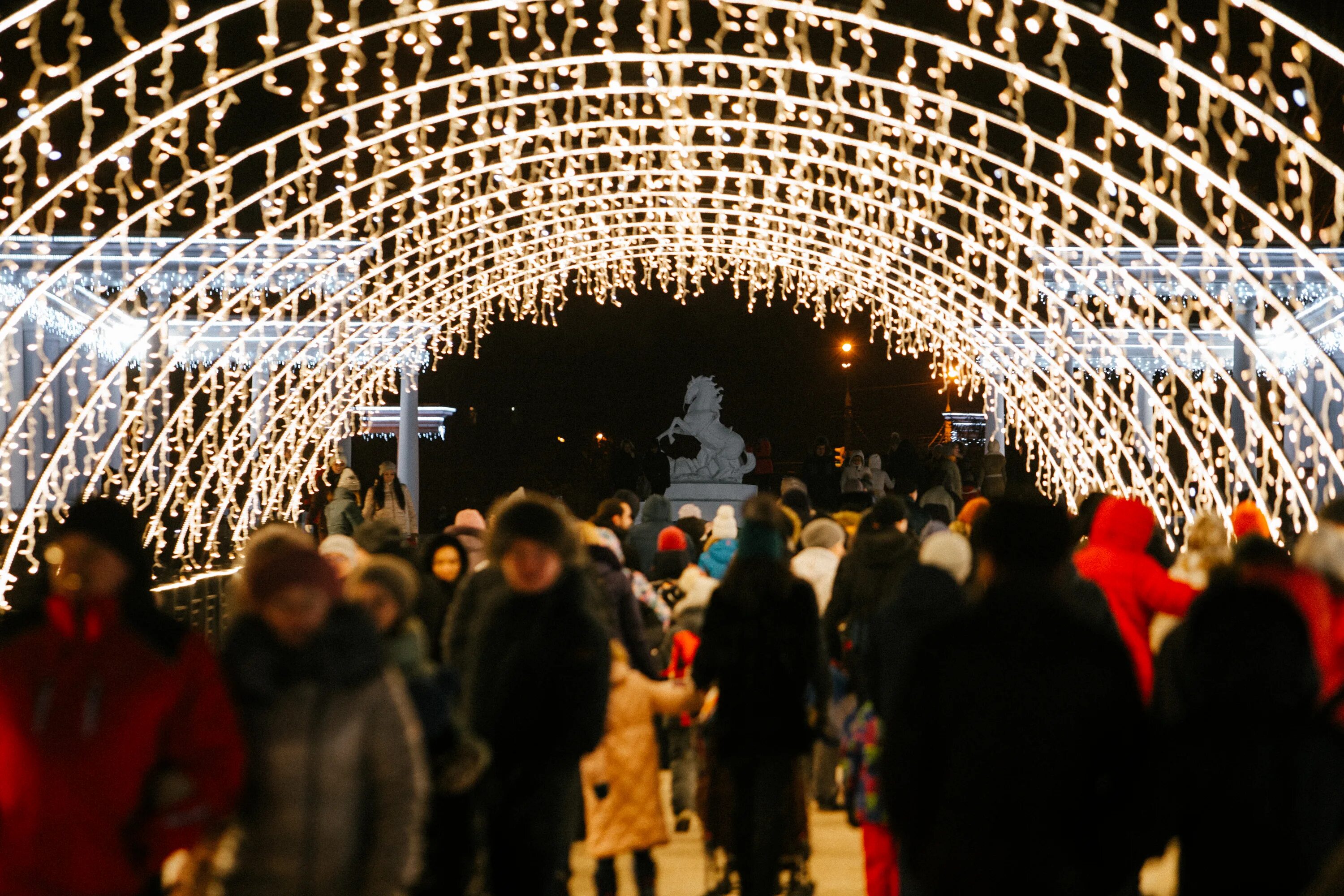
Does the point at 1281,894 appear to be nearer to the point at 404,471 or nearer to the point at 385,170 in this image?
the point at 385,170

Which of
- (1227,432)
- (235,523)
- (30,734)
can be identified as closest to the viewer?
(30,734)

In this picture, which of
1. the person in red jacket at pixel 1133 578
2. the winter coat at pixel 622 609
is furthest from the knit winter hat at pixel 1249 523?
the winter coat at pixel 622 609

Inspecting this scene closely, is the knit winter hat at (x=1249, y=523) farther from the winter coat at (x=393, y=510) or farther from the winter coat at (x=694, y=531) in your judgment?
the winter coat at (x=393, y=510)

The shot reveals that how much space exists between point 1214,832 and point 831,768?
17.5ft

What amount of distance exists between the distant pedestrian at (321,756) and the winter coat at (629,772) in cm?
237

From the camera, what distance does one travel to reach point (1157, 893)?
6.93 meters

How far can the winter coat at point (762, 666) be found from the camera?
5.84 m

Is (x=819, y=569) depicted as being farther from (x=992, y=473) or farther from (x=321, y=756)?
(x=992, y=473)

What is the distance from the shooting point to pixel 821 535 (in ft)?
31.6

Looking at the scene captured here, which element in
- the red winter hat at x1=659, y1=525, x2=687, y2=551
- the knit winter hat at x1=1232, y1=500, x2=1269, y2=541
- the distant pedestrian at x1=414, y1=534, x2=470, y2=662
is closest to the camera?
the distant pedestrian at x1=414, y1=534, x2=470, y2=662

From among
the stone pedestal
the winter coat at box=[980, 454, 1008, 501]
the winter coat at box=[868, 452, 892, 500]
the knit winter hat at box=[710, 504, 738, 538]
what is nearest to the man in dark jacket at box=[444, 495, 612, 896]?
the knit winter hat at box=[710, 504, 738, 538]

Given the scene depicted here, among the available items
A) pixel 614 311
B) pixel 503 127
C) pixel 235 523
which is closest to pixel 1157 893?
pixel 503 127

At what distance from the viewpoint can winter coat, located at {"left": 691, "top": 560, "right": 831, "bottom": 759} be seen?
230 inches

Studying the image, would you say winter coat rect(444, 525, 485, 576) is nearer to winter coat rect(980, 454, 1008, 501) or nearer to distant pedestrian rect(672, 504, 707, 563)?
distant pedestrian rect(672, 504, 707, 563)
